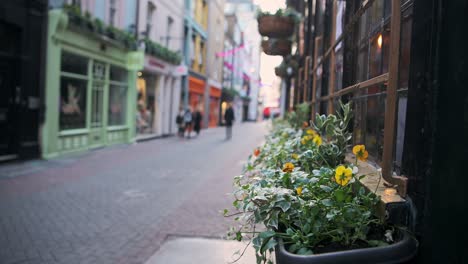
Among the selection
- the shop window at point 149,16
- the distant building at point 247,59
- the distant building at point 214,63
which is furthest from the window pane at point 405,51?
the distant building at point 247,59

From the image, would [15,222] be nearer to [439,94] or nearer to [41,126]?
[439,94]

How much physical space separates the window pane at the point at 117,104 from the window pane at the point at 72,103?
204cm

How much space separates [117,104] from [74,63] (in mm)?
3596

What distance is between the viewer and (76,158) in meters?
11.1

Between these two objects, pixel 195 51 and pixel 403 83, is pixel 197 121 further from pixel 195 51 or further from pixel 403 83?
pixel 403 83

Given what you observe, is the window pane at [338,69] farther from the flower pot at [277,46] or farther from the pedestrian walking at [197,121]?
the pedestrian walking at [197,121]

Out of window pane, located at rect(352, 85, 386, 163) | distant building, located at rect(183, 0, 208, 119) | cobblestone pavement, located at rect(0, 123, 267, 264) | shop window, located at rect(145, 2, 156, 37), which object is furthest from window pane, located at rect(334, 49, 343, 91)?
distant building, located at rect(183, 0, 208, 119)

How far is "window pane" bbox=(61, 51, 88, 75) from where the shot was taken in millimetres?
11664

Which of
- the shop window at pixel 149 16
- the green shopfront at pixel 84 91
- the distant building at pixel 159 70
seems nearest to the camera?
the green shopfront at pixel 84 91

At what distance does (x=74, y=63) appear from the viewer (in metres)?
12.2

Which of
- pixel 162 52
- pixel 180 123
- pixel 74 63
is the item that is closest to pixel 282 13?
pixel 74 63

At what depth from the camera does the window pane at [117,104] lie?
49.4 ft

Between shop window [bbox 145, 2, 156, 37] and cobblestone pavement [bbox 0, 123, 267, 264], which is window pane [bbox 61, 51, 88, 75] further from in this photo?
shop window [bbox 145, 2, 156, 37]

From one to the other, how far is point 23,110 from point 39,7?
2581mm
